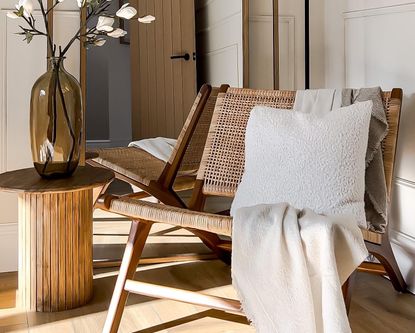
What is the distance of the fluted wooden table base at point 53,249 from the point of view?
174cm

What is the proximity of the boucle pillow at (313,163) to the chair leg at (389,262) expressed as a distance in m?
0.24

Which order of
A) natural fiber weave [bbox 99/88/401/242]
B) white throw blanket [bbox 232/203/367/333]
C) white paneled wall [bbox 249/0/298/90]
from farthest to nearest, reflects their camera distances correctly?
white paneled wall [bbox 249/0/298/90], natural fiber weave [bbox 99/88/401/242], white throw blanket [bbox 232/203/367/333]

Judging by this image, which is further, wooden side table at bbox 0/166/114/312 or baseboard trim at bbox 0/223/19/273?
baseboard trim at bbox 0/223/19/273

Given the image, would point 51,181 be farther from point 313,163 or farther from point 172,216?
point 313,163

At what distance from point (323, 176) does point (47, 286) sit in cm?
100

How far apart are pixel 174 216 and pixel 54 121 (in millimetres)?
640

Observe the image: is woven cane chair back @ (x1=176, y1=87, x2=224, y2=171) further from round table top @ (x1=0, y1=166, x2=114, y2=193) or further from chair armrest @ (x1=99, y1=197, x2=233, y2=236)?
chair armrest @ (x1=99, y1=197, x2=233, y2=236)

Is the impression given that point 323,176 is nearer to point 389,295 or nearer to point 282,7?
point 389,295

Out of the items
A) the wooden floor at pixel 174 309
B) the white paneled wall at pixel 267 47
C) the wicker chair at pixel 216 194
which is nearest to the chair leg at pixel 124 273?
the wicker chair at pixel 216 194

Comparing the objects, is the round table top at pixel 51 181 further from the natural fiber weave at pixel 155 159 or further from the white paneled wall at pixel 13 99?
the white paneled wall at pixel 13 99

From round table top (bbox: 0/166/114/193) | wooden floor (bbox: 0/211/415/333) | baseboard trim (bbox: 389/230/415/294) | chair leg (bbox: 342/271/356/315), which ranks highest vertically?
round table top (bbox: 0/166/114/193)

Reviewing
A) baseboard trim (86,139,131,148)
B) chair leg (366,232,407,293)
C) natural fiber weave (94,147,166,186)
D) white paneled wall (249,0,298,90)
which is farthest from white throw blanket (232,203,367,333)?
white paneled wall (249,0,298,90)

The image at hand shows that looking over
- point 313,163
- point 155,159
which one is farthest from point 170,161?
point 313,163

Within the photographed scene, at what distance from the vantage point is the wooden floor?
1629mm
